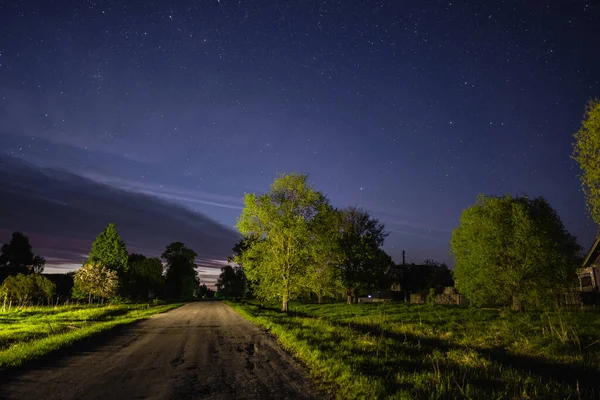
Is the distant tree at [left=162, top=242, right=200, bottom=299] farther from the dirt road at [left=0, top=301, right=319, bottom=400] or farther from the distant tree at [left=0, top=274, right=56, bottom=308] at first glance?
the dirt road at [left=0, top=301, right=319, bottom=400]

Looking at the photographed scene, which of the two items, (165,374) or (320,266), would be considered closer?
(165,374)

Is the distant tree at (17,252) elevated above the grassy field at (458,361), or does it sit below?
above

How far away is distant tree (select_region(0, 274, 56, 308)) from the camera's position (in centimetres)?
3944

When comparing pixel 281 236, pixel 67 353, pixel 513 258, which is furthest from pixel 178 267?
pixel 67 353

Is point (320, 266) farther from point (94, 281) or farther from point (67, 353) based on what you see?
point (67, 353)

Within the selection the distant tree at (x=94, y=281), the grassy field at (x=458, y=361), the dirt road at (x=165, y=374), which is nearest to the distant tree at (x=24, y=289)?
the distant tree at (x=94, y=281)

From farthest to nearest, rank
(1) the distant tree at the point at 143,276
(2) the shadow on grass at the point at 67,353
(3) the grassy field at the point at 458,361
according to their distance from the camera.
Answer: (1) the distant tree at the point at 143,276, (2) the shadow on grass at the point at 67,353, (3) the grassy field at the point at 458,361

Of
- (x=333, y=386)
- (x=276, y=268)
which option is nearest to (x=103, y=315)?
(x=276, y=268)

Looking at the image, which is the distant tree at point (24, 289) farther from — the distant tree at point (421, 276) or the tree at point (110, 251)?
the distant tree at point (421, 276)

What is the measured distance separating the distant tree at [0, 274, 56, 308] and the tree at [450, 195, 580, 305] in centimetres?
4388

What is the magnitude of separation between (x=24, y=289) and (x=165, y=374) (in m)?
42.7

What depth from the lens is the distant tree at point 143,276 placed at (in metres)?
68.1

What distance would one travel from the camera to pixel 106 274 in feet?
153

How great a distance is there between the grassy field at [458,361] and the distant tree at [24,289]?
1497 inches
